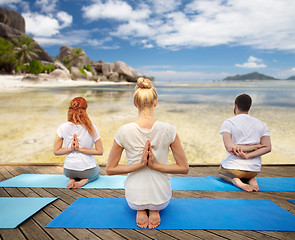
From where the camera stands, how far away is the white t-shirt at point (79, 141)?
9.77 feet

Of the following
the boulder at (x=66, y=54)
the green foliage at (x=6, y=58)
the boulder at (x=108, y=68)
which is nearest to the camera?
the green foliage at (x=6, y=58)

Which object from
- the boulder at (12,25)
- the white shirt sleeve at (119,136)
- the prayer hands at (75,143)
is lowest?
the prayer hands at (75,143)

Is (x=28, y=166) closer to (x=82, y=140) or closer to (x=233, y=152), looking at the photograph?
(x=82, y=140)

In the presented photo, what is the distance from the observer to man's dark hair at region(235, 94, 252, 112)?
9.63 feet

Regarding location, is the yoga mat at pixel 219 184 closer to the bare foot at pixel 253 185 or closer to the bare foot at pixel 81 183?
the bare foot at pixel 253 185

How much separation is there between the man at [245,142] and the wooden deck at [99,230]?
0.95ft

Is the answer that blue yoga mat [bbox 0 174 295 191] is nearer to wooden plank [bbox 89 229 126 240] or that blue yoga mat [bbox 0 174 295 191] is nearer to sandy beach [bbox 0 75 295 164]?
wooden plank [bbox 89 229 126 240]

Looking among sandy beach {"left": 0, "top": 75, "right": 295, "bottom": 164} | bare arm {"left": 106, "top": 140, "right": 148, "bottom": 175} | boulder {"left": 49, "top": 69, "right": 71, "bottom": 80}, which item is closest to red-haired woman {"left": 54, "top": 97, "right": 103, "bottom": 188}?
bare arm {"left": 106, "top": 140, "right": 148, "bottom": 175}

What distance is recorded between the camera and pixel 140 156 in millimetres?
2012

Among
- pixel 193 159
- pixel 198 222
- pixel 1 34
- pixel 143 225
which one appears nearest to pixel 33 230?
pixel 143 225

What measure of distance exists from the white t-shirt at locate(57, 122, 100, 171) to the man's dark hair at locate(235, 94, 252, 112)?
79.6 inches

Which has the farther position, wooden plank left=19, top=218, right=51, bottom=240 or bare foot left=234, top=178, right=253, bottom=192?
bare foot left=234, top=178, right=253, bottom=192

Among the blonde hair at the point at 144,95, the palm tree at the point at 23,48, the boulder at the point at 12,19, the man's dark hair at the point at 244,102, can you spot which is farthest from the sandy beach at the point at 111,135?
the boulder at the point at 12,19

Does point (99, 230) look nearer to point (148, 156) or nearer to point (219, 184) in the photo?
point (148, 156)
